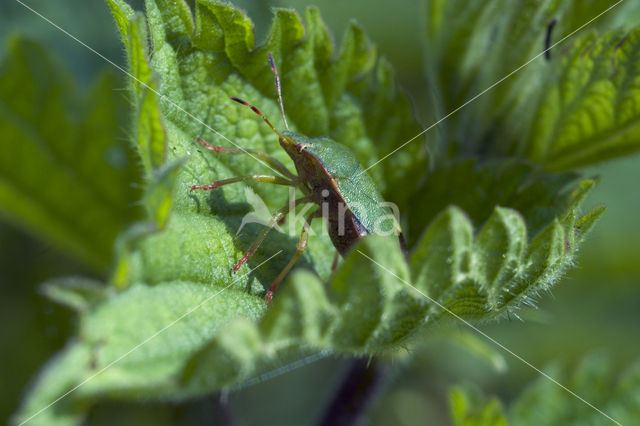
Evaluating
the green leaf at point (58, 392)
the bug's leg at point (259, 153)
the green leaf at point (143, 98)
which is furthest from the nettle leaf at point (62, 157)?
the green leaf at point (58, 392)

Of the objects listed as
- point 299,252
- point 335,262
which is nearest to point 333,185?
point 335,262

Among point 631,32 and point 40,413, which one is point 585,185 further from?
point 40,413

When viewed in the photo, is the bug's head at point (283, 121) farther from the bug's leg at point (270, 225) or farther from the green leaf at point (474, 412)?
the green leaf at point (474, 412)

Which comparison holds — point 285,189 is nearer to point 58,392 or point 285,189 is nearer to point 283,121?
point 283,121

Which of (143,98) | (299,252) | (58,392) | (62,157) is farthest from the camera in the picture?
(62,157)

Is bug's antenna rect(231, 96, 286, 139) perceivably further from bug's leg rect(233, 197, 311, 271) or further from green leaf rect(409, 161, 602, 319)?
green leaf rect(409, 161, 602, 319)

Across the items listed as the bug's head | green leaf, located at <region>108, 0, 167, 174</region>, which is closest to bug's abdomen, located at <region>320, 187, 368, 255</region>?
the bug's head
